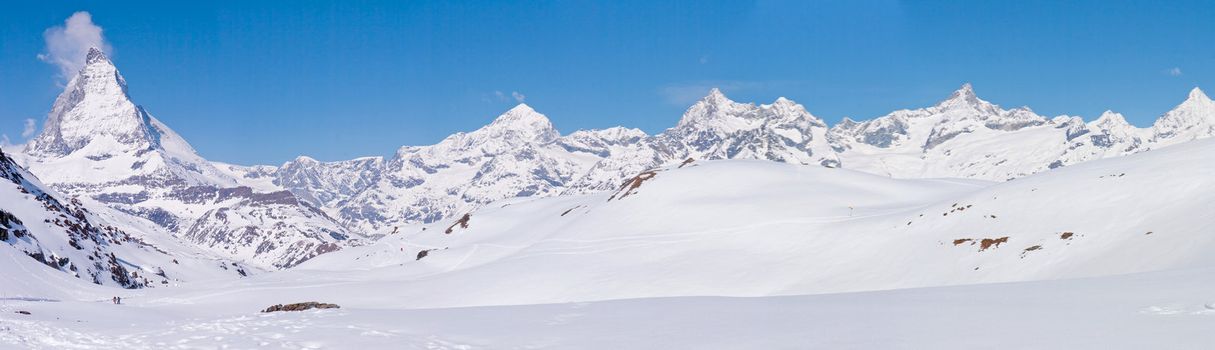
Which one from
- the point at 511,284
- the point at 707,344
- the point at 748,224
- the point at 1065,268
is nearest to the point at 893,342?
the point at 707,344

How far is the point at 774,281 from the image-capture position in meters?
49.2

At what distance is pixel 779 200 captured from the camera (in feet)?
263

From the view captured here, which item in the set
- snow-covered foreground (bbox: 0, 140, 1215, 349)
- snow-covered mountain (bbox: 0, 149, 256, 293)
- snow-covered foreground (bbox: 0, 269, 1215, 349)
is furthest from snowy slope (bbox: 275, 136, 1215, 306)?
snow-covered mountain (bbox: 0, 149, 256, 293)

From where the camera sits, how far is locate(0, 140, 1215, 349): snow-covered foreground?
18.1m

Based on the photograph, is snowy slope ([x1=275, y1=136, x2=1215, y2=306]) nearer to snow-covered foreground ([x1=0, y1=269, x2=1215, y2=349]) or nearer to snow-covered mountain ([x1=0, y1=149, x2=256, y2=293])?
snow-covered foreground ([x1=0, y1=269, x2=1215, y2=349])

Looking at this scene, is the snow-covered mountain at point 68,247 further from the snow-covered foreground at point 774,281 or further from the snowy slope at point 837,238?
the snowy slope at point 837,238

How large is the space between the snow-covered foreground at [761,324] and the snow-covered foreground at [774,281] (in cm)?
10

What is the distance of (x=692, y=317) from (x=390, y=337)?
8.41m

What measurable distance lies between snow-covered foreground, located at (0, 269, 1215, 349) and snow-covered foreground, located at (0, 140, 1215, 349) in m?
0.10

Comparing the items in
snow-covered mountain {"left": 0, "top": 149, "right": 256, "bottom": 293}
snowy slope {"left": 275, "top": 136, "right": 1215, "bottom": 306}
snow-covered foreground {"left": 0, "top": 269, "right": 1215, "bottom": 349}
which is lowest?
snow-covered foreground {"left": 0, "top": 269, "right": 1215, "bottom": 349}

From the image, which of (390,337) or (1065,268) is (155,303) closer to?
(390,337)

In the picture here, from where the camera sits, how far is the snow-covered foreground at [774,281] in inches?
711

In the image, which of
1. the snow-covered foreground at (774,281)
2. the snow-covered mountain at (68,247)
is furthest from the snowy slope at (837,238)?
the snow-covered mountain at (68,247)

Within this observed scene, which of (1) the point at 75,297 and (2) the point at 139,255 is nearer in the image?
(1) the point at 75,297
